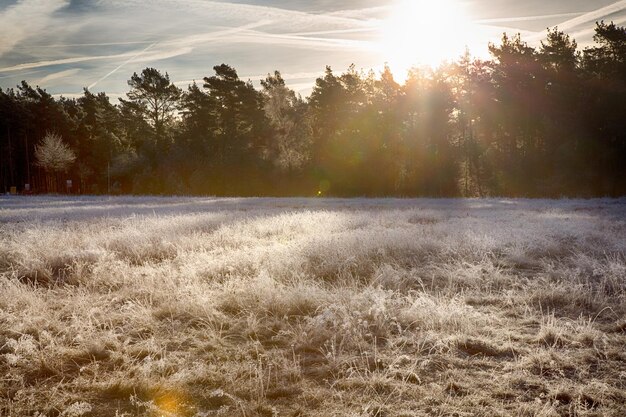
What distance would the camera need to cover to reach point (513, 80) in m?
42.8

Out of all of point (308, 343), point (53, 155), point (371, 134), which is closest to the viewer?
point (308, 343)

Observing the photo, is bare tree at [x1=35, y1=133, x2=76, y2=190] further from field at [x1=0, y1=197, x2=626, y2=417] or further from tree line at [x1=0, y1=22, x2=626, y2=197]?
field at [x1=0, y1=197, x2=626, y2=417]

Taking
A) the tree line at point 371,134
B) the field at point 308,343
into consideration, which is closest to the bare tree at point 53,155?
the tree line at point 371,134

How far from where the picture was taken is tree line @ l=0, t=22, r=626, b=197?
40250 millimetres

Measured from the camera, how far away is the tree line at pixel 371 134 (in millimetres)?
40250

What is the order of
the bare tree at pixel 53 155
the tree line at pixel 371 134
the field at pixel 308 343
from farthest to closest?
the bare tree at pixel 53 155, the tree line at pixel 371 134, the field at pixel 308 343

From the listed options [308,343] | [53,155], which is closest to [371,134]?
[53,155]

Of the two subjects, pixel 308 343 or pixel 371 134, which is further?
pixel 371 134

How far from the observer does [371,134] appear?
48.0 metres

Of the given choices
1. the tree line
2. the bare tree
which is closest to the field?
the tree line

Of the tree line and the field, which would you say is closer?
the field

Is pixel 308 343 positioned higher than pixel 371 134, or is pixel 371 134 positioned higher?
pixel 371 134

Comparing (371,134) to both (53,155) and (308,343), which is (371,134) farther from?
(308,343)

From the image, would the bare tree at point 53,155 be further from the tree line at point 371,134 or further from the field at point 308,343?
the field at point 308,343
